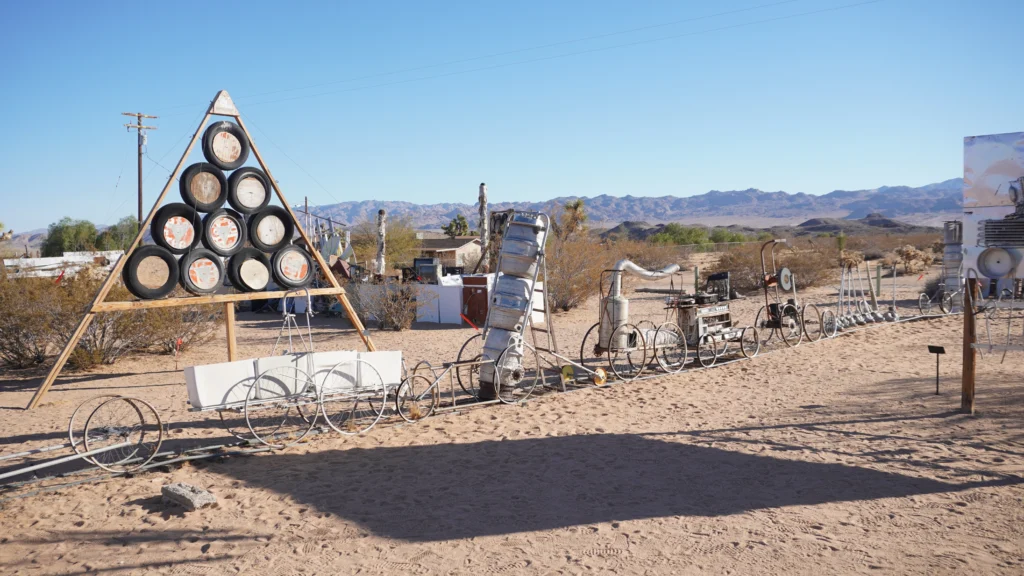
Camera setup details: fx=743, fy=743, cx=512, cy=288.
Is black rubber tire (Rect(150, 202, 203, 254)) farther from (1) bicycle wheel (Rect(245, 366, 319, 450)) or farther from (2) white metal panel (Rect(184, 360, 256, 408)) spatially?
(2) white metal panel (Rect(184, 360, 256, 408))

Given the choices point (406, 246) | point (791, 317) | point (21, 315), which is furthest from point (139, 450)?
point (406, 246)

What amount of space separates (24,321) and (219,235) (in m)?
4.89

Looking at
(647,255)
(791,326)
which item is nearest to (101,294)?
(791,326)

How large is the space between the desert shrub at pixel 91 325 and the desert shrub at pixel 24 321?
0.52ft

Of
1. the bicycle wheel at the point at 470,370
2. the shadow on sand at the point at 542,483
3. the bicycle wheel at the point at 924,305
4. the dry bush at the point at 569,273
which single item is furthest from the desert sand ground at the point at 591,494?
the dry bush at the point at 569,273

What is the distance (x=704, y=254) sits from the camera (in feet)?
164

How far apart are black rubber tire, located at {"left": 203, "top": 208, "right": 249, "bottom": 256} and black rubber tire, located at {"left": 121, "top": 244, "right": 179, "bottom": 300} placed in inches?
21.7

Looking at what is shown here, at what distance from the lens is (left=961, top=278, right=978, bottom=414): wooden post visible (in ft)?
27.7

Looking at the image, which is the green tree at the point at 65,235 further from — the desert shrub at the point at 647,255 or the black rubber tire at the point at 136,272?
the black rubber tire at the point at 136,272

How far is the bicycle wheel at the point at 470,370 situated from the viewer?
9.89 m

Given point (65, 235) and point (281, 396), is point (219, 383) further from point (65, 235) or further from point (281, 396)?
point (65, 235)

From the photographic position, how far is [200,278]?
33.9ft

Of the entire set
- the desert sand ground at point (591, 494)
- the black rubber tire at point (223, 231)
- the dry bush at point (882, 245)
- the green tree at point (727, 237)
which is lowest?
the desert sand ground at point (591, 494)

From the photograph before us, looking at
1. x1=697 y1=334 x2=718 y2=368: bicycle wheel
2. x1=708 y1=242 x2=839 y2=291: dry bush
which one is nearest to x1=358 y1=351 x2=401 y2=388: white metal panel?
x1=697 y1=334 x2=718 y2=368: bicycle wheel
